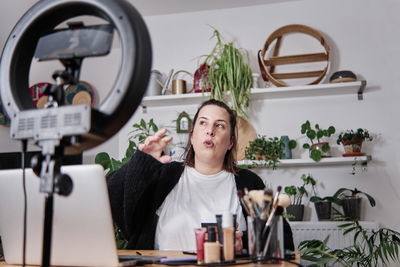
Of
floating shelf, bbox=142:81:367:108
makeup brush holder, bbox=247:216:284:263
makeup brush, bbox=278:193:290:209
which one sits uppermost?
floating shelf, bbox=142:81:367:108

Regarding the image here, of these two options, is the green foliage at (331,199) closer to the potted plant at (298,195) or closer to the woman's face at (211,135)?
the potted plant at (298,195)

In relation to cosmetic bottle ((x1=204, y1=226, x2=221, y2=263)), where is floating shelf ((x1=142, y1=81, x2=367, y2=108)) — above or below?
above

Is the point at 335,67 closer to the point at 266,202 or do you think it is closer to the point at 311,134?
the point at 311,134

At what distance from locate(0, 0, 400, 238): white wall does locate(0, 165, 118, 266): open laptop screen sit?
215cm

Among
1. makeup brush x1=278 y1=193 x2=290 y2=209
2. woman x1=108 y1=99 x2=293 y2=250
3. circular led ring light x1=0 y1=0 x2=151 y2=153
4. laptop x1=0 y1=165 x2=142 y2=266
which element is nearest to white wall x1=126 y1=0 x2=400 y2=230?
woman x1=108 y1=99 x2=293 y2=250

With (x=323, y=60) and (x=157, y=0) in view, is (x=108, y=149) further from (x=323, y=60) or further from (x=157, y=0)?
(x=323, y=60)

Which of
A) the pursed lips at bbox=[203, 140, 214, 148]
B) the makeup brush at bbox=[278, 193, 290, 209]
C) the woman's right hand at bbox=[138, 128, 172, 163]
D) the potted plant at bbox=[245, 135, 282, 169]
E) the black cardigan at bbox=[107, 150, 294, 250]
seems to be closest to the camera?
the makeup brush at bbox=[278, 193, 290, 209]

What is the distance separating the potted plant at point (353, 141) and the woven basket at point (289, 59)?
0.47 metres

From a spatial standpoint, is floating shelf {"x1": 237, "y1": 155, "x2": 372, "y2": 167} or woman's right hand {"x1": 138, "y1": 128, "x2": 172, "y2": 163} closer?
woman's right hand {"x1": 138, "y1": 128, "x2": 172, "y2": 163}

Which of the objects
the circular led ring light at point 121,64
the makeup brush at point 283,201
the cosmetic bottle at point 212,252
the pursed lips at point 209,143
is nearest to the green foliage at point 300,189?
Answer: the pursed lips at point 209,143

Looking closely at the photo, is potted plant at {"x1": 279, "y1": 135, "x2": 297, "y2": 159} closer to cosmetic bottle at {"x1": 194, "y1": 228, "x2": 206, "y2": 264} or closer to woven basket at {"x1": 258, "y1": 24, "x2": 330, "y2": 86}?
woven basket at {"x1": 258, "y1": 24, "x2": 330, "y2": 86}

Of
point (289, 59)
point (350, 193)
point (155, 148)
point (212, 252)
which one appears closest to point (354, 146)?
point (350, 193)

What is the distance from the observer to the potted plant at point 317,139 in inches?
106

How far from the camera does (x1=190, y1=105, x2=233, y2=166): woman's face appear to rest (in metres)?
1.62
